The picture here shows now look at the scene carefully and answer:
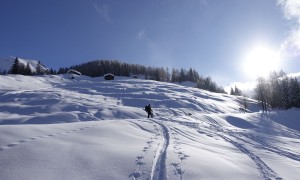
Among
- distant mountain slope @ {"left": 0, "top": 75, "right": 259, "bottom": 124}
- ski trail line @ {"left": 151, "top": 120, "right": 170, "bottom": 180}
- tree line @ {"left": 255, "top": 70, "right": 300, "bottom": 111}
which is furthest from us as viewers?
tree line @ {"left": 255, "top": 70, "right": 300, "bottom": 111}

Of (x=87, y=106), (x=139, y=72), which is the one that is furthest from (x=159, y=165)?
(x=139, y=72)

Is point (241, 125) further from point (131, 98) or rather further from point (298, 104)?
point (298, 104)

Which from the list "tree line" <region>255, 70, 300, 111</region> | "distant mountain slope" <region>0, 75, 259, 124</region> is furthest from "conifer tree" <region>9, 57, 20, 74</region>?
"tree line" <region>255, 70, 300, 111</region>

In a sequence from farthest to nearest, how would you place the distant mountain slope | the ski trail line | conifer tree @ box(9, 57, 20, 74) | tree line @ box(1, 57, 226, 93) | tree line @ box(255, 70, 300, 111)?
1. tree line @ box(1, 57, 226, 93)
2. conifer tree @ box(9, 57, 20, 74)
3. tree line @ box(255, 70, 300, 111)
4. the distant mountain slope
5. the ski trail line

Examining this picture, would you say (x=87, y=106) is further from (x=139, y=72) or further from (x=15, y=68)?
(x=139, y=72)

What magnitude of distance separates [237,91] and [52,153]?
15013 centimetres

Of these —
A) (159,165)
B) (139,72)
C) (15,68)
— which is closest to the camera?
(159,165)

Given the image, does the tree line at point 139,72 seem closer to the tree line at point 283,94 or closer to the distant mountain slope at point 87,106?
the tree line at point 283,94

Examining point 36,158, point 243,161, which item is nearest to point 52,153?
point 36,158

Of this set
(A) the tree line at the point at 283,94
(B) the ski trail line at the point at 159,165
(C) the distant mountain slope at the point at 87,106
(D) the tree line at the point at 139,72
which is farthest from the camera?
(D) the tree line at the point at 139,72

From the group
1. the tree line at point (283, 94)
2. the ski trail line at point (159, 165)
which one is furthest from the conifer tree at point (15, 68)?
the ski trail line at point (159, 165)

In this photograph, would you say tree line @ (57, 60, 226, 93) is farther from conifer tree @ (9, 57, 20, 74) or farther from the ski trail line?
the ski trail line

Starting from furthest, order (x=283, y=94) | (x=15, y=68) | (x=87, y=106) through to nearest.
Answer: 1. (x=15, y=68)
2. (x=283, y=94)
3. (x=87, y=106)

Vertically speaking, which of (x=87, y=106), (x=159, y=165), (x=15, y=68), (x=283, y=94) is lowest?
(x=159, y=165)
